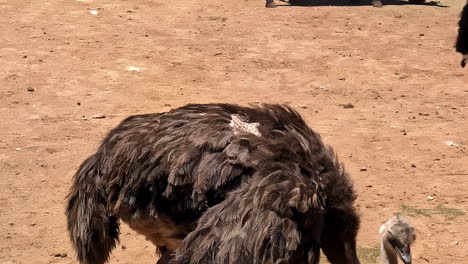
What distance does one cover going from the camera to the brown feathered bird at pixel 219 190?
10.3ft

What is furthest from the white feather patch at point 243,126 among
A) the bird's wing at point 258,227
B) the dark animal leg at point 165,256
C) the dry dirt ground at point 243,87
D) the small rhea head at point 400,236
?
the dry dirt ground at point 243,87

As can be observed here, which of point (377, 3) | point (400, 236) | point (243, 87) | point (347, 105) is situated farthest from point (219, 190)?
point (377, 3)

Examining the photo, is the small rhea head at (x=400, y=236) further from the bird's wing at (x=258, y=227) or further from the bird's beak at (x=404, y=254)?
the bird's wing at (x=258, y=227)

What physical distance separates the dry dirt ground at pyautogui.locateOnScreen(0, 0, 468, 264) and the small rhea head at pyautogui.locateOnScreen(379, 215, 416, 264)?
621 millimetres

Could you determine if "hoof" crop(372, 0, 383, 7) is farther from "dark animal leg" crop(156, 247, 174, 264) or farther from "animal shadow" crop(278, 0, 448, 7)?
"dark animal leg" crop(156, 247, 174, 264)

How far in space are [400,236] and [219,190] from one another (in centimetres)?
119

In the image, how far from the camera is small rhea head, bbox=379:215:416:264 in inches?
158

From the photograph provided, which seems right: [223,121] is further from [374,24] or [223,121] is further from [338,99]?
[374,24]

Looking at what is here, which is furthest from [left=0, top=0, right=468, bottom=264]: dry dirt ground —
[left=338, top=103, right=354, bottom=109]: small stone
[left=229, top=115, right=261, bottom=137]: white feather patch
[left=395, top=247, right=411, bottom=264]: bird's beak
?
[left=229, top=115, right=261, bottom=137]: white feather patch

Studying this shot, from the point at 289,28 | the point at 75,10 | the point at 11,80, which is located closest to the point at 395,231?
the point at 11,80

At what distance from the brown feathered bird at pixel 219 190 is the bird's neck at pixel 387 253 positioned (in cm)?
55

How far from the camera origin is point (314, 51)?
857 centimetres

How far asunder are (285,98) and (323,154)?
3665mm

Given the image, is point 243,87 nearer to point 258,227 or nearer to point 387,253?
point 387,253
